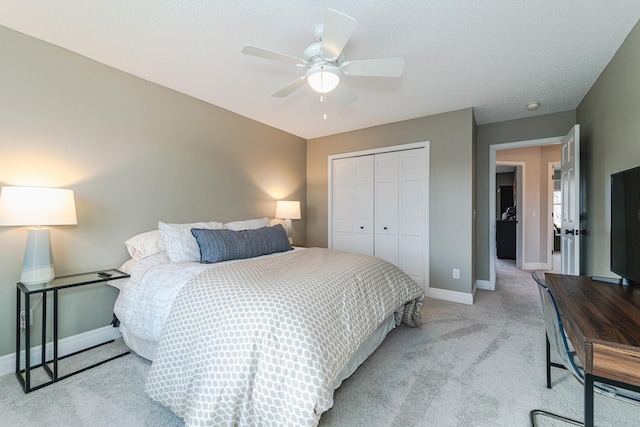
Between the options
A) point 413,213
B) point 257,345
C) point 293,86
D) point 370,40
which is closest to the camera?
point 257,345

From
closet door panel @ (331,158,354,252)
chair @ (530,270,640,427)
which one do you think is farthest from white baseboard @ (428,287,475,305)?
chair @ (530,270,640,427)

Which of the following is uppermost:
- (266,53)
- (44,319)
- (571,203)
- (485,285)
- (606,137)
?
(266,53)

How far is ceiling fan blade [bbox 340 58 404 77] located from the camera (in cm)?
180

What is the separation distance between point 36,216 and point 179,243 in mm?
900

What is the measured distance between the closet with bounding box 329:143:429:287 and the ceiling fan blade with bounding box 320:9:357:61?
240 centimetres

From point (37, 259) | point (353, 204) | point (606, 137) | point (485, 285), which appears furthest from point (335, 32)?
point (485, 285)

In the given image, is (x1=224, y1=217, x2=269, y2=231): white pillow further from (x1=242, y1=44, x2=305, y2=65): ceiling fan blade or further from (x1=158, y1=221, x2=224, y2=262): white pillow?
(x1=242, y1=44, x2=305, y2=65): ceiling fan blade

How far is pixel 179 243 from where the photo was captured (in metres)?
2.41

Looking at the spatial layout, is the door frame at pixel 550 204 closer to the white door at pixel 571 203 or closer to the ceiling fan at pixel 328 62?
the white door at pixel 571 203

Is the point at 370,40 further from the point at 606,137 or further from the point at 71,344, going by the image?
the point at 71,344

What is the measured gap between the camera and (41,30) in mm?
1967

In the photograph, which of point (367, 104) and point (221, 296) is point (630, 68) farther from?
point (221, 296)

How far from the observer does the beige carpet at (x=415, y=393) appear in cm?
151

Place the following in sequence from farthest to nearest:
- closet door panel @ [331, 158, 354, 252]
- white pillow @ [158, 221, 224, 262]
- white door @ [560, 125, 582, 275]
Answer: closet door panel @ [331, 158, 354, 252], white door @ [560, 125, 582, 275], white pillow @ [158, 221, 224, 262]
